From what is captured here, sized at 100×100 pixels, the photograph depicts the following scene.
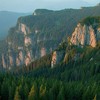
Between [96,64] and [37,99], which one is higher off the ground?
[37,99]

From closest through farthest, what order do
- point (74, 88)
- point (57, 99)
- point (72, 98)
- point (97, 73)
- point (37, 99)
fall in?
point (37, 99) → point (57, 99) → point (72, 98) → point (74, 88) → point (97, 73)

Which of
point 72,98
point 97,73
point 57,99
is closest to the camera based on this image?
point 57,99

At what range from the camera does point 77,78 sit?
642 ft

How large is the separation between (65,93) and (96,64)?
9611cm

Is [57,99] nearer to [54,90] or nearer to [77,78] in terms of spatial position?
[54,90]

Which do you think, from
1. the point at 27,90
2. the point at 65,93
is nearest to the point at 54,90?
the point at 65,93

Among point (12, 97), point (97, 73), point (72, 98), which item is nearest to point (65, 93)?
point (72, 98)

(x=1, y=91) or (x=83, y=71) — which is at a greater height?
(x=1, y=91)

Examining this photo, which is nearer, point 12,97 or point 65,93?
point 12,97

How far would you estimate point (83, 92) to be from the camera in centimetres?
11000

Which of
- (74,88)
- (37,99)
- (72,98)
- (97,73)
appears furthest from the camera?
(97,73)

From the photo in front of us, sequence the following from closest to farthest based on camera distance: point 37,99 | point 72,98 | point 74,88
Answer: point 37,99, point 72,98, point 74,88

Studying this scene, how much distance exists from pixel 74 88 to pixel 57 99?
59.5ft

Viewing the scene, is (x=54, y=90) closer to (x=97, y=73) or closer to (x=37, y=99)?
(x=37, y=99)
